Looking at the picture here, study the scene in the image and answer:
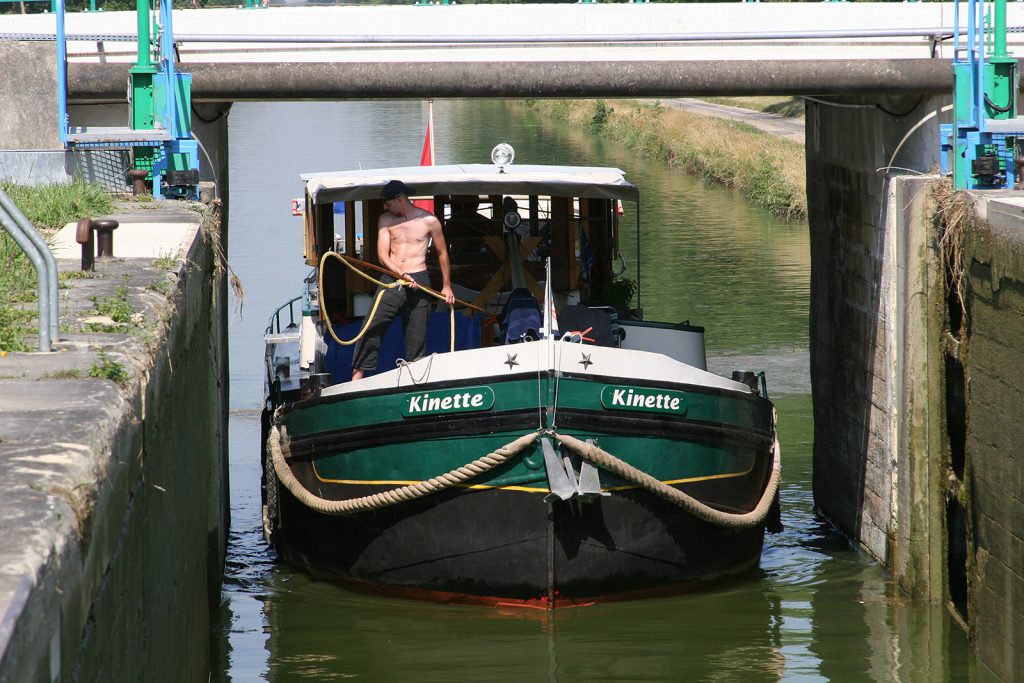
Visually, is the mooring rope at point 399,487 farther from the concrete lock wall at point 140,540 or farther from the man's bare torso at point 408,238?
the man's bare torso at point 408,238

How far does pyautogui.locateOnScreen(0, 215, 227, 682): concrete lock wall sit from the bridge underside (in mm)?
2001

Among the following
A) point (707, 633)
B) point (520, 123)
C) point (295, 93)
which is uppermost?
point (520, 123)

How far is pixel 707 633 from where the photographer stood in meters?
10.2

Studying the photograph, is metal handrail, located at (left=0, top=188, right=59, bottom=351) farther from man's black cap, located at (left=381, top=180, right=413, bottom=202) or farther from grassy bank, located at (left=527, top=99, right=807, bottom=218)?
grassy bank, located at (left=527, top=99, right=807, bottom=218)

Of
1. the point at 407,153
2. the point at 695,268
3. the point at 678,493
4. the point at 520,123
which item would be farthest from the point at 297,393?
the point at 520,123

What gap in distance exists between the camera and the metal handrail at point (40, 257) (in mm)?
4805

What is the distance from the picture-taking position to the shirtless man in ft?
34.1

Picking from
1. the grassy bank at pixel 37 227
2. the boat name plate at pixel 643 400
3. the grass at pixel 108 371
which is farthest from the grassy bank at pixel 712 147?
the grass at pixel 108 371

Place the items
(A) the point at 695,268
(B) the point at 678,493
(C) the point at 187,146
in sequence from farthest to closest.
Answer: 1. (A) the point at 695,268
2. (C) the point at 187,146
3. (B) the point at 678,493

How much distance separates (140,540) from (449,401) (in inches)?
187

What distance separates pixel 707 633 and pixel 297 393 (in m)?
3.55

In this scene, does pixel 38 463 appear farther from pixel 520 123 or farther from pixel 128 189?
pixel 520 123

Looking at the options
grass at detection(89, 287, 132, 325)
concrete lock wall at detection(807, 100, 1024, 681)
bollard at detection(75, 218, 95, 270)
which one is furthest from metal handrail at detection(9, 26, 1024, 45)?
grass at detection(89, 287, 132, 325)

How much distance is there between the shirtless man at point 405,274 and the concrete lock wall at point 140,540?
1461 millimetres
